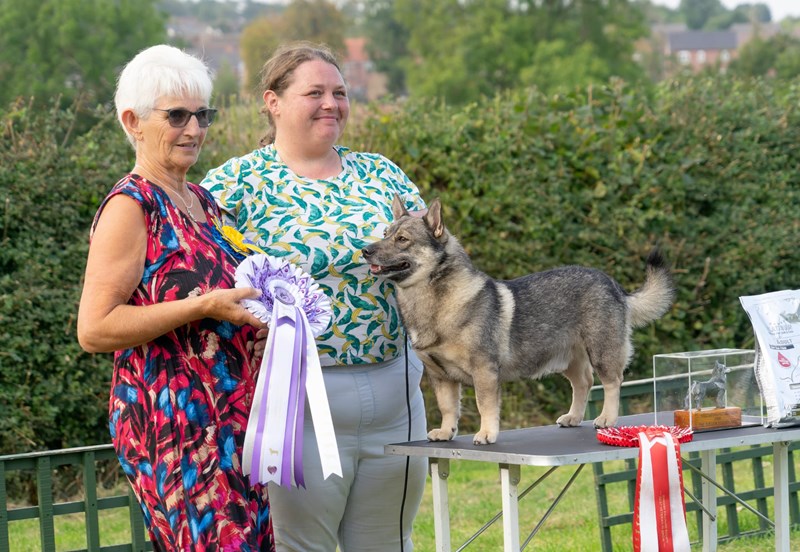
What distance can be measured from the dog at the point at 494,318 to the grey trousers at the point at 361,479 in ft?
0.49

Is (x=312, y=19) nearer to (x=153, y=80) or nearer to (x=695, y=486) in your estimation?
(x=695, y=486)

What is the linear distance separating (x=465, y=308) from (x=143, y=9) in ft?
175

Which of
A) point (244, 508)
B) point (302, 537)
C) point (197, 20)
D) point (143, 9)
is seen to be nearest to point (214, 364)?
point (244, 508)

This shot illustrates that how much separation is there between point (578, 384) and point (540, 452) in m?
0.91

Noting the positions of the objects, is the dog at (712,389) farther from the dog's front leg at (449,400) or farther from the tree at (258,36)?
the tree at (258,36)

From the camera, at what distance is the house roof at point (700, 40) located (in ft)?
433

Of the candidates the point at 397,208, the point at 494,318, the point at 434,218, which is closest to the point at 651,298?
the point at 494,318

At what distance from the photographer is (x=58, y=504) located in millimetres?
4258

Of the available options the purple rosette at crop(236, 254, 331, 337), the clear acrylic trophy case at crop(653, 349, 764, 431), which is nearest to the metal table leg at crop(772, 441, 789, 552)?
the clear acrylic trophy case at crop(653, 349, 764, 431)

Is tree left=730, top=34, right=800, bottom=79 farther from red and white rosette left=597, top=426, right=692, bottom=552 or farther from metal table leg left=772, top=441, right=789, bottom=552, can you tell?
red and white rosette left=597, top=426, right=692, bottom=552

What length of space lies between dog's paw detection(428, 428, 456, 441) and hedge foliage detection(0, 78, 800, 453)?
3904 mm

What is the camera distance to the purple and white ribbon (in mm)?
3006

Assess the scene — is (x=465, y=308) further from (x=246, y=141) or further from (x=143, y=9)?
(x=143, y=9)

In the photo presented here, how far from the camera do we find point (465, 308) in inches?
152
